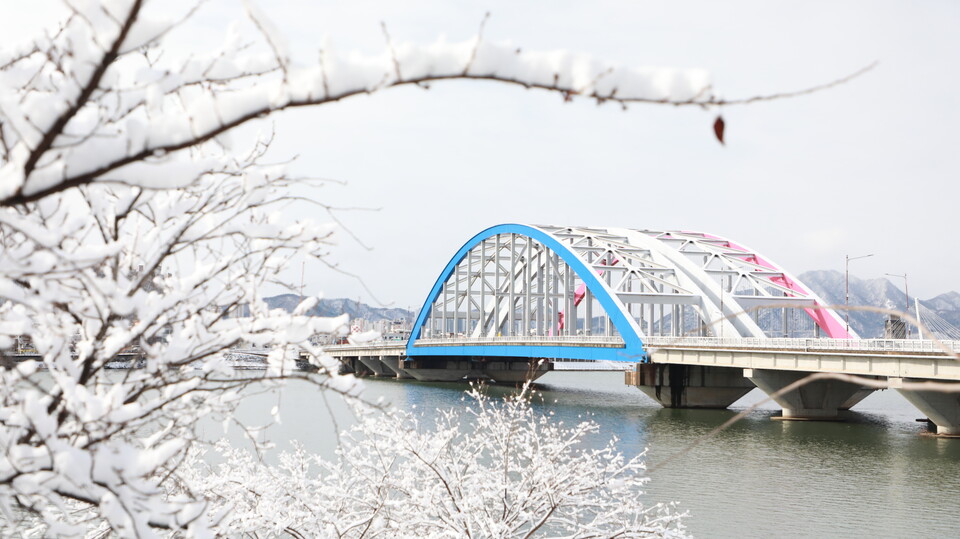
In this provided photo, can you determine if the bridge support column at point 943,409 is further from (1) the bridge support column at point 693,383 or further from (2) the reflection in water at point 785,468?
(1) the bridge support column at point 693,383

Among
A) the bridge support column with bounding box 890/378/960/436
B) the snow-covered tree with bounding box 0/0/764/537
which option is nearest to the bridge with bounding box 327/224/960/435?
the bridge support column with bounding box 890/378/960/436

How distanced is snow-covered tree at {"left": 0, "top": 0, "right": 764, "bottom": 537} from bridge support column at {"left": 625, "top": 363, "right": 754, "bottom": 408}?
130 ft

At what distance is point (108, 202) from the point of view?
419 centimetres

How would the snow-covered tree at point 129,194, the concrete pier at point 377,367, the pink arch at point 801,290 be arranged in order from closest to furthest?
the snow-covered tree at point 129,194, the pink arch at point 801,290, the concrete pier at point 377,367

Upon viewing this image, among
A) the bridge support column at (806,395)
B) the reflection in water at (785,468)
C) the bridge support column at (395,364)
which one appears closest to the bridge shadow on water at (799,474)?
the reflection in water at (785,468)

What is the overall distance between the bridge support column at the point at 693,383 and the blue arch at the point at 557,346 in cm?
106

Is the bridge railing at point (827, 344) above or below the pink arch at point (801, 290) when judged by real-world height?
below

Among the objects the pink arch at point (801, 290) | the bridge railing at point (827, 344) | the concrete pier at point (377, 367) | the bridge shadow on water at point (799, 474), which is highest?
the pink arch at point (801, 290)

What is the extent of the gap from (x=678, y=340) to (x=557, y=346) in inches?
1327

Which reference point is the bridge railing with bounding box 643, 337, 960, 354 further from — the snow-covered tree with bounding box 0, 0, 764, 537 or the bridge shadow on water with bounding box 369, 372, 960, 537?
the snow-covered tree with bounding box 0, 0, 764, 537

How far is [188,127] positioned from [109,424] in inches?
41.3

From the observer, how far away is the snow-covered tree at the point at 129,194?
231cm

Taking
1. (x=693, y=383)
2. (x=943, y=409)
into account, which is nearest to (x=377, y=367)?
(x=693, y=383)

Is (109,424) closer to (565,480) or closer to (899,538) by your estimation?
(565,480)
